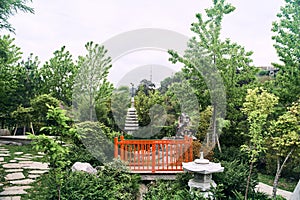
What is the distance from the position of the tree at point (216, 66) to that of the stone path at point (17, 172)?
4510 mm

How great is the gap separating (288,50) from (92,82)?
6.27 meters

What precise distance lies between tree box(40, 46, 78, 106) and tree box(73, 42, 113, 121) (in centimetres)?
289

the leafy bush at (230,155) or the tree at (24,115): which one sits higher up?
the tree at (24,115)

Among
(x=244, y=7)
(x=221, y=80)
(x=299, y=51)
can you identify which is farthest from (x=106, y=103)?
(x=299, y=51)

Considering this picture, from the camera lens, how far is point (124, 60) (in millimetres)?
7852

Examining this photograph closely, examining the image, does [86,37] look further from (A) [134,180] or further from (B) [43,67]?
(A) [134,180]

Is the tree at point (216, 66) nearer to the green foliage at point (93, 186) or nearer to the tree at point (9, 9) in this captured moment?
the green foliage at point (93, 186)

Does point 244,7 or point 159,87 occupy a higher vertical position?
point 244,7

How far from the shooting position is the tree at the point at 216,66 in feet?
24.3

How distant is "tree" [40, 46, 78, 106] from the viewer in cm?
1334

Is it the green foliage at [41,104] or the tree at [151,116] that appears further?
the green foliage at [41,104]

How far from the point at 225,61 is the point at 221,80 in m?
0.53

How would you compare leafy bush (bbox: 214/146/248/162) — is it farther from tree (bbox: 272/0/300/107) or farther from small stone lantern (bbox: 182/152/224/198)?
small stone lantern (bbox: 182/152/224/198)

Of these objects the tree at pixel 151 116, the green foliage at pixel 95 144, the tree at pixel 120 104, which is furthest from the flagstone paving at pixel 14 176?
the tree at pixel 120 104
